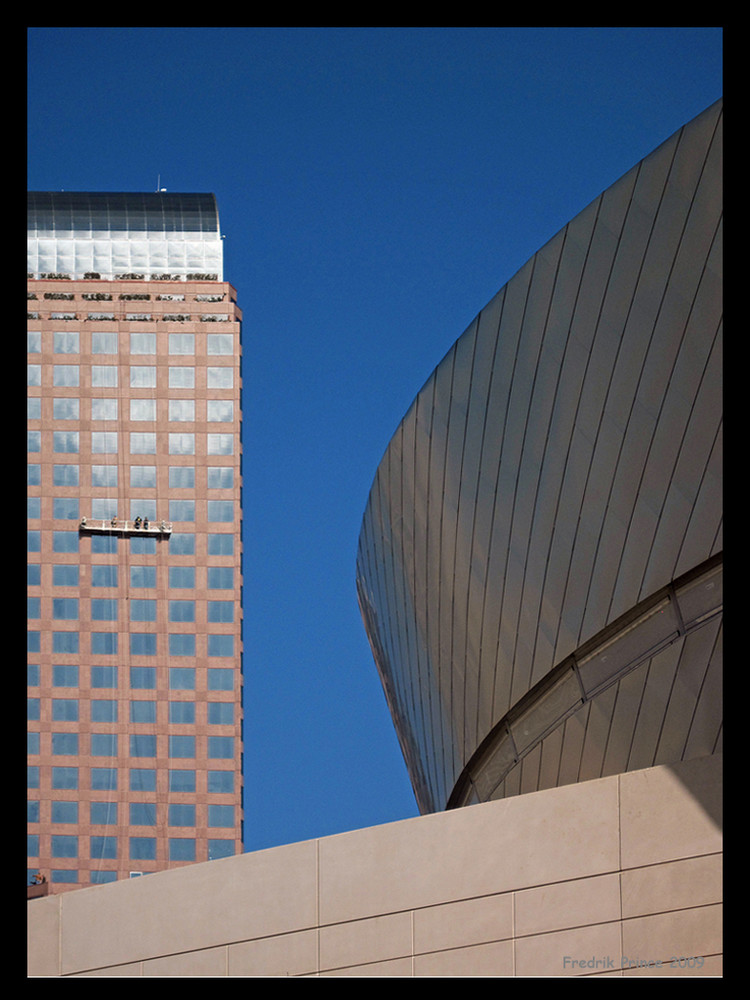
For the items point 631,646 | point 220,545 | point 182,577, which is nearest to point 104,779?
point 182,577

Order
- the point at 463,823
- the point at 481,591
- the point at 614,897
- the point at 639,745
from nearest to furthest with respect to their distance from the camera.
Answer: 1. the point at 614,897
2. the point at 463,823
3. the point at 639,745
4. the point at 481,591

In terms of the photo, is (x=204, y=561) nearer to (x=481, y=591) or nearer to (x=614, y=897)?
(x=481, y=591)

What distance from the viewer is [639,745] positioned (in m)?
13.4

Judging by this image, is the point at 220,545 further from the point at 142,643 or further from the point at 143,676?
the point at 143,676

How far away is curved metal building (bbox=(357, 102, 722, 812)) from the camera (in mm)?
11500

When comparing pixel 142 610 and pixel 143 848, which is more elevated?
pixel 142 610

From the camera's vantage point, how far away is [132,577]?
63.0 meters

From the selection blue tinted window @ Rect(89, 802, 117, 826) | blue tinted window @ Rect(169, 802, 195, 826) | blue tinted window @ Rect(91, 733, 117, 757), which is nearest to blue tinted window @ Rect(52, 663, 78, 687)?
blue tinted window @ Rect(91, 733, 117, 757)

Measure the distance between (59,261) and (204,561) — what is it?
22.7 metres

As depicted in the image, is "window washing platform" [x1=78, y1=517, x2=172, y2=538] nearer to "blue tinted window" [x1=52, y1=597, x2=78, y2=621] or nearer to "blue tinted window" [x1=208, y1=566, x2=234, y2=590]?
"blue tinted window" [x1=208, y1=566, x2=234, y2=590]

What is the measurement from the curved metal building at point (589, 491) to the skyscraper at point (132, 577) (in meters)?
43.4

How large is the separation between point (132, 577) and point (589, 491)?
51.9 meters
